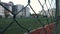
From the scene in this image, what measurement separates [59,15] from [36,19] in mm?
114

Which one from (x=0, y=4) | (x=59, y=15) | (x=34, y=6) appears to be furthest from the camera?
(x=59, y=15)

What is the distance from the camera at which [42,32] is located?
0.42m

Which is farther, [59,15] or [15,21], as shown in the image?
[59,15]

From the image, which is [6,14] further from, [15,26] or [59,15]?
[59,15]

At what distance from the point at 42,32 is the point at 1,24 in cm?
23

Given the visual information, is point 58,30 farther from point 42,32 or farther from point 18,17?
point 18,17

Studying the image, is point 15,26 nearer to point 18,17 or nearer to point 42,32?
point 18,17

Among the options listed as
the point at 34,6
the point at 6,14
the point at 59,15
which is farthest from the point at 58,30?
the point at 6,14

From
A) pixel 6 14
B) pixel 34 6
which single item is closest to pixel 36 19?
pixel 34 6

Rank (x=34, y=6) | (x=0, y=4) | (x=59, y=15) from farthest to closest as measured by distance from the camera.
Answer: (x=59, y=15), (x=34, y=6), (x=0, y=4)

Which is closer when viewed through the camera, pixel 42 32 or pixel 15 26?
pixel 15 26

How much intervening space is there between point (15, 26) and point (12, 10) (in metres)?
0.03

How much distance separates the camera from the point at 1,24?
0.21 m

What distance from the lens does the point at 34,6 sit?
1.09 feet
